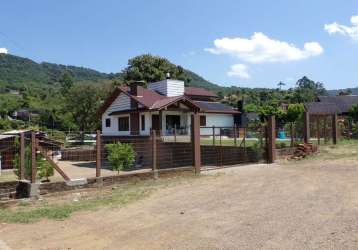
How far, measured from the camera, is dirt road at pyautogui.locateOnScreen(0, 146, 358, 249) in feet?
21.2

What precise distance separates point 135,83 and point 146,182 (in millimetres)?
25816

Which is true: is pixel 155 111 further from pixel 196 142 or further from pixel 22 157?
pixel 22 157

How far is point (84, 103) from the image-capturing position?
57.3 m

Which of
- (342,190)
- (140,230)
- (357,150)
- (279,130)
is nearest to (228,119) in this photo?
(279,130)

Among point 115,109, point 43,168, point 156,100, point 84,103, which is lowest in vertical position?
point 43,168

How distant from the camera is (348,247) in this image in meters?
5.84

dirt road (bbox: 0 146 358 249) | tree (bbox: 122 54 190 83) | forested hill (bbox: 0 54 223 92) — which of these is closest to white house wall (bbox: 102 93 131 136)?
tree (bbox: 122 54 190 83)

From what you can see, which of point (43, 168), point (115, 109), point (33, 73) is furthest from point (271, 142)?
point (33, 73)

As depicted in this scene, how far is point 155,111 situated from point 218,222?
93.7 ft

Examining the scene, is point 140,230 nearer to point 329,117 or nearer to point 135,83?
point 329,117

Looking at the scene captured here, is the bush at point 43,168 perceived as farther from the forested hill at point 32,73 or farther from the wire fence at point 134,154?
the forested hill at point 32,73

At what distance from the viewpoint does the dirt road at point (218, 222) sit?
21.2 ft

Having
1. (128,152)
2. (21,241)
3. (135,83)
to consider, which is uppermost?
(135,83)

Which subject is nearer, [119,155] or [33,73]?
[119,155]
